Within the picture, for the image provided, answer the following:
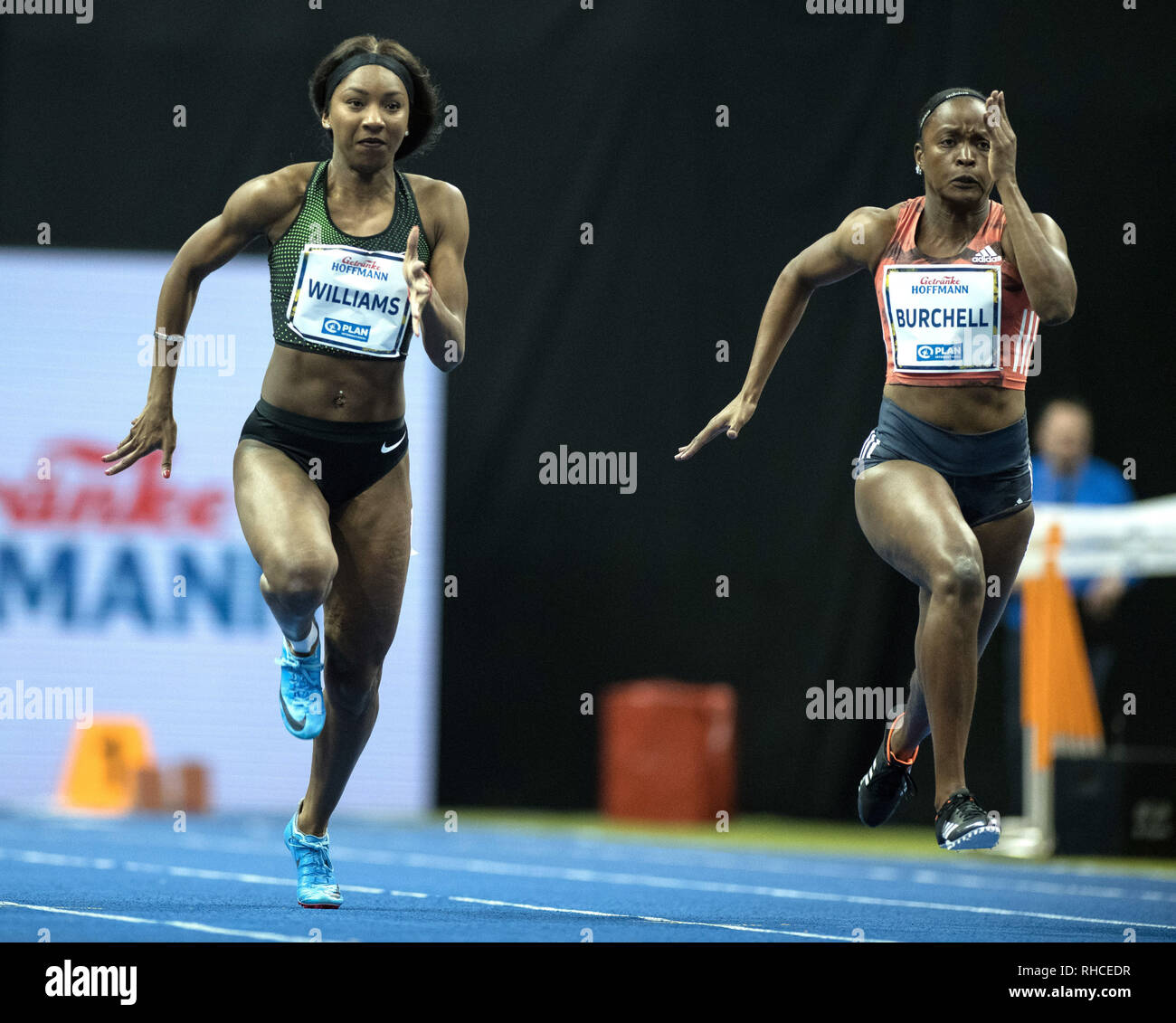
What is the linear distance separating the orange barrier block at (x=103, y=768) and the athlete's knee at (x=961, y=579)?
5.97 metres

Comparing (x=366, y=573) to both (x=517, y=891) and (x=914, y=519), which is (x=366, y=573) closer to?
(x=914, y=519)

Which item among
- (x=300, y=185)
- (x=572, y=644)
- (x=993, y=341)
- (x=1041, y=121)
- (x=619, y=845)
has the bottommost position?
(x=619, y=845)

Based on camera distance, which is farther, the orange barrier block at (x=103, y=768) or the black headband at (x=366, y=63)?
the orange barrier block at (x=103, y=768)

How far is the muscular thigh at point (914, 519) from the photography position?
4.93 meters

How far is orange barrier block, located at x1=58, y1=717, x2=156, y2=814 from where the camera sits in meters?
9.72

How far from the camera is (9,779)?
31.9 ft

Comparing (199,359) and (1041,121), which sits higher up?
(1041,121)

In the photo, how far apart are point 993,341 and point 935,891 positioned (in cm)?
260

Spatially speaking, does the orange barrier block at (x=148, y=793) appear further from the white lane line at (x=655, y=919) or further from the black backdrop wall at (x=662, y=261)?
the white lane line at (x=655, y=919)

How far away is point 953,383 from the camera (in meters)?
5.21

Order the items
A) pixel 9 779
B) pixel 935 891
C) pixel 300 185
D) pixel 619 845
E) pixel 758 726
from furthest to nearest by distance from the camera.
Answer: pixel 758 726 < pixel 9 779 < pixel 619 845 < pixel 935 891 < pixel 300 185

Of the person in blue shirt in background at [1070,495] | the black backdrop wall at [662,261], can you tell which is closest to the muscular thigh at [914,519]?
the person in blue shirt in background at [1070,495]

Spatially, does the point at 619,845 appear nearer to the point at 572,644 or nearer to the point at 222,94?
the point at 572,644
